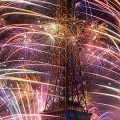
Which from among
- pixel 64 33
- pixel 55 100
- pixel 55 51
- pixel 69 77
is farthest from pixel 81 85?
pixel 64 33

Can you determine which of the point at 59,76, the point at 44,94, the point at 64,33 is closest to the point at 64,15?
the point at 64,33

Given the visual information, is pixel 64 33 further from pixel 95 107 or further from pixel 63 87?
pixel 95 107

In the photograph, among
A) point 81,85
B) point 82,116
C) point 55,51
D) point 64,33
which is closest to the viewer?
point 64,33

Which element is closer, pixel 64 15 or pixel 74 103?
pixel 64 15

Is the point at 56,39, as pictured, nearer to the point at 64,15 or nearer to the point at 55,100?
the point at 64,15

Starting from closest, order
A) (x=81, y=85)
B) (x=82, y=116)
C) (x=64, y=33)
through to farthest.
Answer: (x=64, y=33)
(x=81, y=85)
(x=82, y=116)

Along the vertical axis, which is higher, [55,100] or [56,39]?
[56,39]

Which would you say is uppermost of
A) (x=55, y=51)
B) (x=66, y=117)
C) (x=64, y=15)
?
(x=64, y=15)
